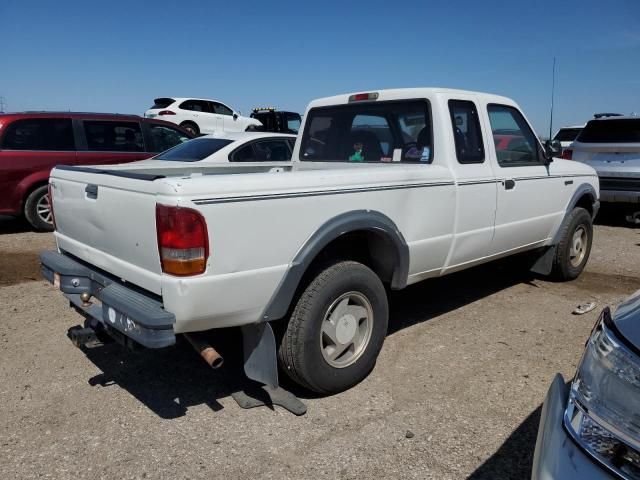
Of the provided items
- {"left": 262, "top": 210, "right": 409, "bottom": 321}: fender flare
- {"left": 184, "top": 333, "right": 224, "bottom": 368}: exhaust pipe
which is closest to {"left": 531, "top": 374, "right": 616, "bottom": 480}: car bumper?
{"left": 262, "top": 210, "right": 409, "bottom": 321}: fender flare

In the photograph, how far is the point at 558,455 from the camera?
5.41 feet

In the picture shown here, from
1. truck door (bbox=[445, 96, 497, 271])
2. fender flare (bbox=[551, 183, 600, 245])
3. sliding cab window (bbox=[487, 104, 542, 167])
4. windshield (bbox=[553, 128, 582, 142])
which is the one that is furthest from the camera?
windshield (bbox=[553, 128, 582, 142])

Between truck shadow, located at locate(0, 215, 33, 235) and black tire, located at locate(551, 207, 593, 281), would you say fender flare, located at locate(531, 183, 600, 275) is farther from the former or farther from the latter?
truck shadow, located at locate(0, 215, 33, 235)

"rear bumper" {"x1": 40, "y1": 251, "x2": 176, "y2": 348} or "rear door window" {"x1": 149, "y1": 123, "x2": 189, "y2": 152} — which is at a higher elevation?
"rear door window" {"x1": 149, "y1": 123, "x2": 189, "y2": 152}

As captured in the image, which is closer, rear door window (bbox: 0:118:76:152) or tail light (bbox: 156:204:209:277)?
tail light (bbox: 156:204:209:277)

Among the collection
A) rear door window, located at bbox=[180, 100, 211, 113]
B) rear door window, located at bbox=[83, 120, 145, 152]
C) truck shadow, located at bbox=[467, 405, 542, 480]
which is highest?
rear door window, located at bbox=[180, 100, 211, 113]

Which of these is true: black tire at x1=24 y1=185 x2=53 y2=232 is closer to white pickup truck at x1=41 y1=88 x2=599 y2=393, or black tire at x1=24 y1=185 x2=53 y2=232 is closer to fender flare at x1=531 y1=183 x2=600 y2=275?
white pickup truck at x1=41 y1=88 x2=599 y2=393

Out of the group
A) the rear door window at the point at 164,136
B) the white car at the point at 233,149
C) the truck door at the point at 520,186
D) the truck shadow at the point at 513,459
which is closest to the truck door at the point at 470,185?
the truck door at the point at 520,186

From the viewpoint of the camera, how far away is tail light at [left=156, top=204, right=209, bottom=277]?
→ 259 cm

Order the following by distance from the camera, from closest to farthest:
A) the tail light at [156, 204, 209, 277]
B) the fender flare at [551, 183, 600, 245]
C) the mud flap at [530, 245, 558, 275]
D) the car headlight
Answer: the car headlight, the tail light at [156, 204, 209, 277], the fender flare at [551, 183, 600, 245], the mud flap at [530, 245, 558, 275]

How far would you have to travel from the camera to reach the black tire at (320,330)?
124 inches

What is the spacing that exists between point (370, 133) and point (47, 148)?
19.6ft

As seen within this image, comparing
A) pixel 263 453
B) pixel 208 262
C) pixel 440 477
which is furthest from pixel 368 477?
pixel 208 262

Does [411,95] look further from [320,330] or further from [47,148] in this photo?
[47,148]
